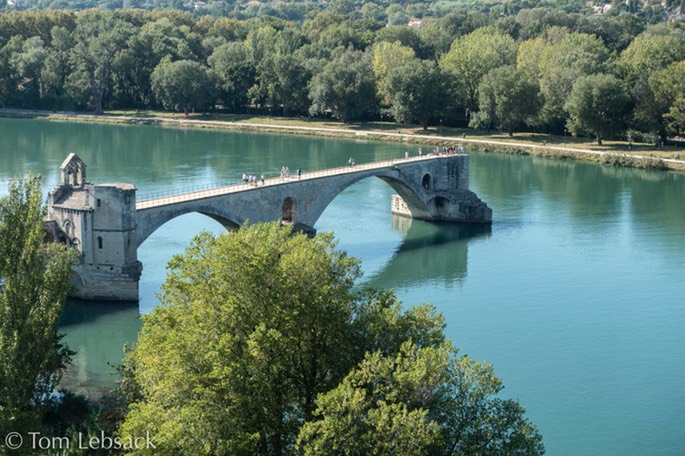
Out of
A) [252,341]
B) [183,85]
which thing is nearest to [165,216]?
[252,341]

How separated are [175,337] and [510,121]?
75.9 meters

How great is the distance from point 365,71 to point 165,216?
6537 centimetres

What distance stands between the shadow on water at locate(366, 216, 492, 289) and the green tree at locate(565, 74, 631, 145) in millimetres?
31901

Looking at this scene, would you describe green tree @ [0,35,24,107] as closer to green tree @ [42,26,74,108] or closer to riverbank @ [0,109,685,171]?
riverbank @ [0,109,685,171]

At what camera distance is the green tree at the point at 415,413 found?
2352 centimetres

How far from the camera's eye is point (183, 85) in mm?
114188

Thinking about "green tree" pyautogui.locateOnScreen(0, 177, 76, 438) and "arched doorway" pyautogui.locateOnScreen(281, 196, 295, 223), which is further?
"arched doorway" pyautogui.locateOnScreen(281, 196, 295, 223)

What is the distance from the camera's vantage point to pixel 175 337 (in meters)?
26.3

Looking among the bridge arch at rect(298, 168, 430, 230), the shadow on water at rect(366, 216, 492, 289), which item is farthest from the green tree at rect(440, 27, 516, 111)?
the shadow on water at rect(366, 216, 492, 289)

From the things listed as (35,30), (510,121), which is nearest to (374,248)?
(510,121)

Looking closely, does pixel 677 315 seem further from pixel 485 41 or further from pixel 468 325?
pixel 485 41

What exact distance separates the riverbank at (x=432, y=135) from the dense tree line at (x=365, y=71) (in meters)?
1.35

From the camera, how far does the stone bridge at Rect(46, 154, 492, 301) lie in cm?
→ 4478

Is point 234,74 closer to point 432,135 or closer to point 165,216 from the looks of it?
point 432,135
